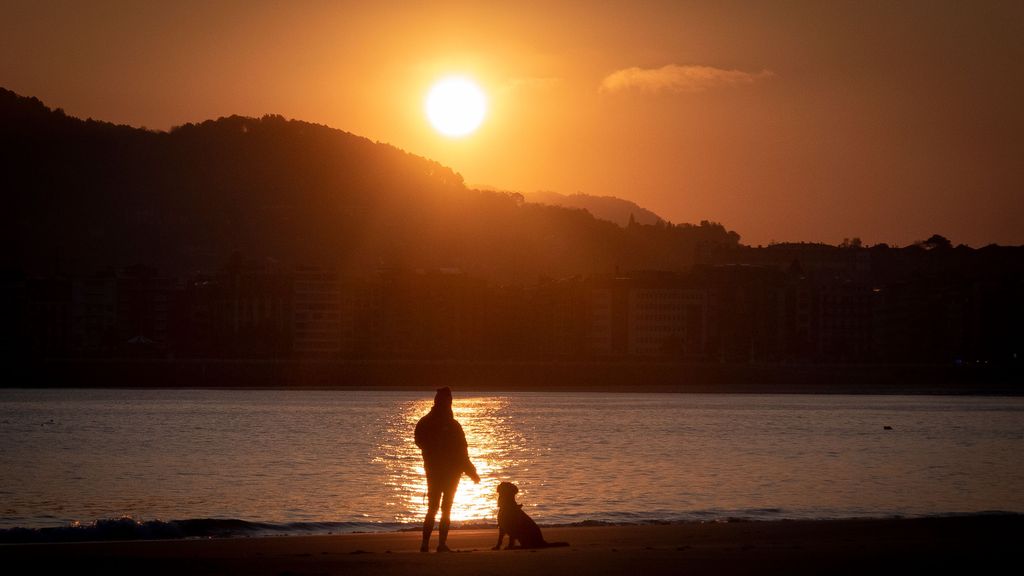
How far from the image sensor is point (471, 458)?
4784 centimetres

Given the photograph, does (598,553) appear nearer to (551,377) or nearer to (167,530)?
(167,530)

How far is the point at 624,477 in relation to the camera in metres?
36.9

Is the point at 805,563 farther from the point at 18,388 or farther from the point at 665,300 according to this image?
the point at 665,300

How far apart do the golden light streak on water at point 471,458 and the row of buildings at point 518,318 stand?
88.9m

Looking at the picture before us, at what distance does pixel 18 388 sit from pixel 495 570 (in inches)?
5179

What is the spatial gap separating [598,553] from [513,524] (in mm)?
1284

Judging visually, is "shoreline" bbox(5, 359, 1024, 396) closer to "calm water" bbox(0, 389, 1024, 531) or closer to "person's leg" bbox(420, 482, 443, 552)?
"calm water" bbox(0, 389, 1024, 531)

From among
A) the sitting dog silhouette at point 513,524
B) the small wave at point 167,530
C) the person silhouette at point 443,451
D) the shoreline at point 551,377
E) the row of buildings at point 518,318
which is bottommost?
the small wave at point 167,530

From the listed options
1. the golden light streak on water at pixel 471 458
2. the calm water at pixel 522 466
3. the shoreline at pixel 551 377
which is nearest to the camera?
the golden light streak on water at pixel 471 458

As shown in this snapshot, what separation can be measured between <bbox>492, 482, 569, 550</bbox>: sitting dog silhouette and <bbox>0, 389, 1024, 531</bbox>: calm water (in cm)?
654

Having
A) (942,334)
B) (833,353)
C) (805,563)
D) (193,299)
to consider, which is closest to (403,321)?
(193,299)

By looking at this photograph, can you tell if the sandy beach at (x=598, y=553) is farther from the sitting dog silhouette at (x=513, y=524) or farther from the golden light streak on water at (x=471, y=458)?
the golden light streak on water at (x=471, y=458)

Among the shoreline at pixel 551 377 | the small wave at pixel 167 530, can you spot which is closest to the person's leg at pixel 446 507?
the small wave at pixel 167 530

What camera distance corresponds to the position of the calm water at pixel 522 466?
28344 mm
